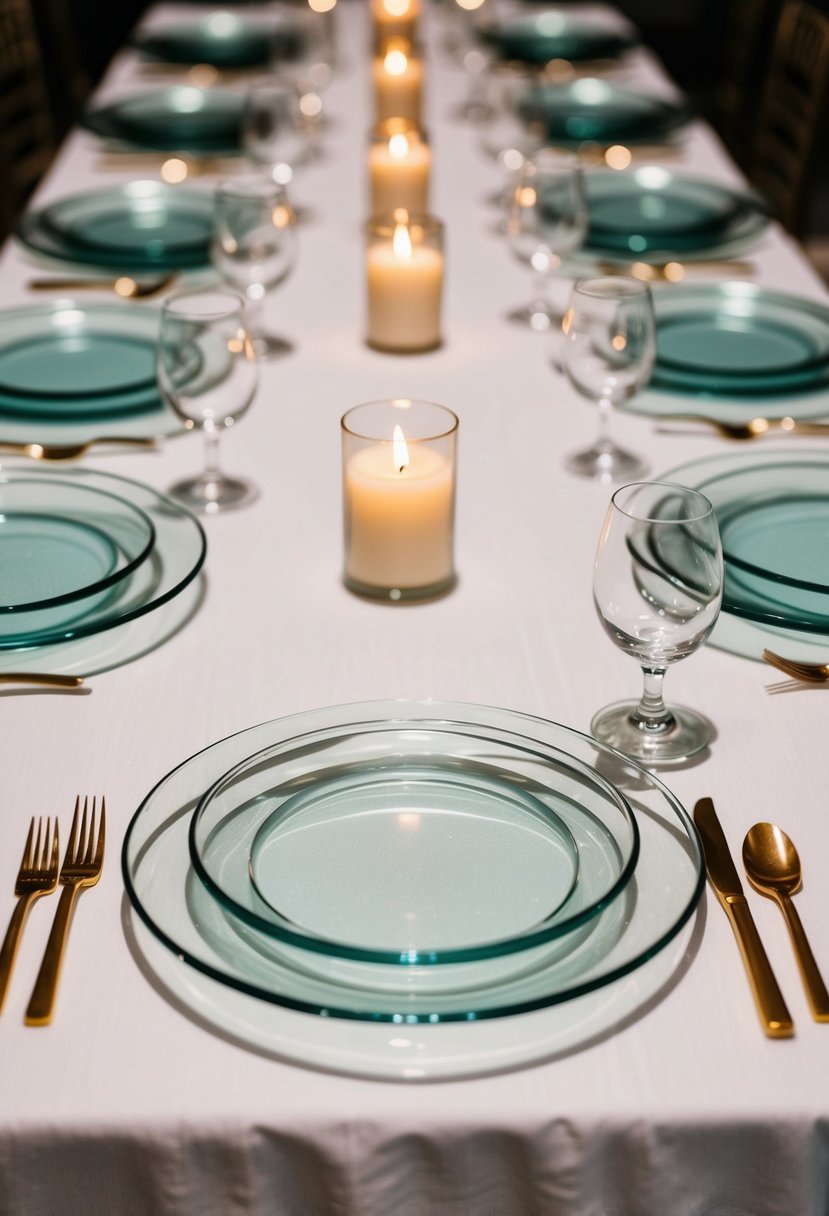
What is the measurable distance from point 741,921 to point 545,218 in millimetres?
1016

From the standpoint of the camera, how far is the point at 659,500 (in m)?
0.90

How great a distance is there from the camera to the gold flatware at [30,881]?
711mm

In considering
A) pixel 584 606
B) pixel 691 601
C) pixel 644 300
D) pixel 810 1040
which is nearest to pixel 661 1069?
pixel 810 1040

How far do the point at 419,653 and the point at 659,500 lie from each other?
210 mm

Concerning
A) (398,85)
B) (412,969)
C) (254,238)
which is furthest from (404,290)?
(412,969)

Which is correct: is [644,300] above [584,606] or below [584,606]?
above

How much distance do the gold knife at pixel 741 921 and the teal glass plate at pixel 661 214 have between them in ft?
3.51

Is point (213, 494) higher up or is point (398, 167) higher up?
point (398, 167)

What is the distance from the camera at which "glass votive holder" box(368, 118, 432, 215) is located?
1.81 meters

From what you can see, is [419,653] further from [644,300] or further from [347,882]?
[644,300]

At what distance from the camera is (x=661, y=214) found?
1923 millimetres

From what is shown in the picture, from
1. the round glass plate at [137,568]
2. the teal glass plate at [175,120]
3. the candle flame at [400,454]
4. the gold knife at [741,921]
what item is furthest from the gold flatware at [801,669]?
the teal glass plate at [175,120]

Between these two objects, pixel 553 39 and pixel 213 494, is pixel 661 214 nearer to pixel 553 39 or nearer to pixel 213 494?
pixel 213 494

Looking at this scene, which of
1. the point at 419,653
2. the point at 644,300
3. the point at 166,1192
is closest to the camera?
the point at 166,1192
